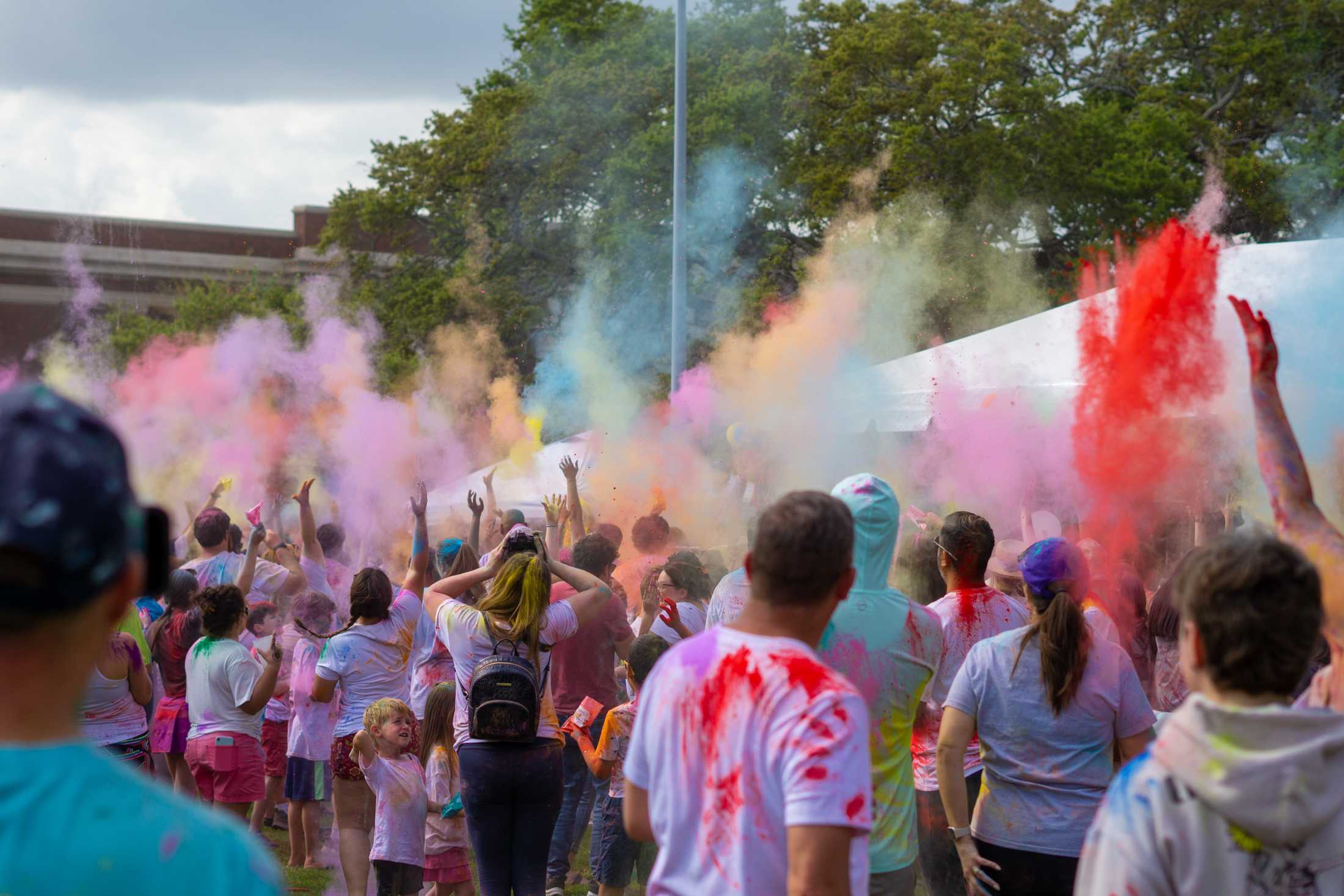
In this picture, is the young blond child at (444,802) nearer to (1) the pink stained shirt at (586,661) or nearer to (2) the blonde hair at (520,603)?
(1) the pink stained shirt at (586,661)

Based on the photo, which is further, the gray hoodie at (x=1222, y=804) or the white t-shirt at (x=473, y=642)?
the white t-shirt at (x=473, y=642)

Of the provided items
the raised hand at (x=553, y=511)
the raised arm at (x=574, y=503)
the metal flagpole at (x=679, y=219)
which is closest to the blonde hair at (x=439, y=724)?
the raised arm at (x=574, y=503)

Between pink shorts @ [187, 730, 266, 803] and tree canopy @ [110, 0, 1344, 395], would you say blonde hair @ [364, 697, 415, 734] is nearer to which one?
pink shorts @ [187, 730, 266, 803]

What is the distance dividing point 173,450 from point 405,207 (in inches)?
329

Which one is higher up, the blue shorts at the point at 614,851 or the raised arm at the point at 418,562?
the raised arm at the point at 418,562

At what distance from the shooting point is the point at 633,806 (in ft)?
9.89

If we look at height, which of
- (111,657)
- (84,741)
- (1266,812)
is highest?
(84,741)

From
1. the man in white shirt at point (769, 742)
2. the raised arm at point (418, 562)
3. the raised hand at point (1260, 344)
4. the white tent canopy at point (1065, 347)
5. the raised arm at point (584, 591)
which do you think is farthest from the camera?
the white tent canopy at point (1065, 347)

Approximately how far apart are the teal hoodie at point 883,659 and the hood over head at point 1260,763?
1.76 meters

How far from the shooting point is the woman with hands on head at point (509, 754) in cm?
532

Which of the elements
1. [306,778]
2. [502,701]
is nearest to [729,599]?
[502,701]

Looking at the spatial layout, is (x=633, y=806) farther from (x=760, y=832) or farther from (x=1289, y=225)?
(x=1289, y=225)

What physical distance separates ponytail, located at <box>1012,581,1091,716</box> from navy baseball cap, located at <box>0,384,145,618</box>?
318 cm

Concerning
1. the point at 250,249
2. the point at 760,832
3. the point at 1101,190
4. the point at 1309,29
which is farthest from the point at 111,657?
the point at 250,249
